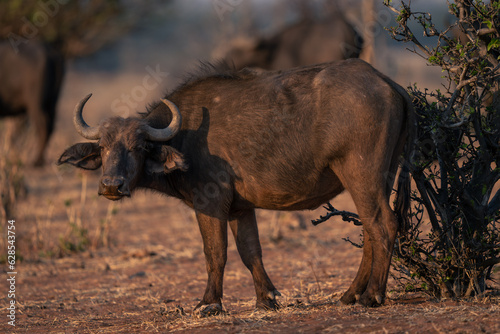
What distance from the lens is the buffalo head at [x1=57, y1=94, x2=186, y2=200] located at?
5.56 metres

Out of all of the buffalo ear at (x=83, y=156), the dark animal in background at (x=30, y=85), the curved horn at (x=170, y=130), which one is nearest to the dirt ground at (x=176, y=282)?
the buffalo ear at (x=83, y=156)

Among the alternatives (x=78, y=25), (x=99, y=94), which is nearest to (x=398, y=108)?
(x=78, y=25)

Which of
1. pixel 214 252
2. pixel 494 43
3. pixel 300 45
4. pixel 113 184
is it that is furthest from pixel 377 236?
pixel 300 45

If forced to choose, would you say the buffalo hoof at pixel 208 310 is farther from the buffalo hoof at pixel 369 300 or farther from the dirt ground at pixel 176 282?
the buffalo hoof at pixel 369 300

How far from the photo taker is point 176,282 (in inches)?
305

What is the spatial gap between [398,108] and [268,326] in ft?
6.54

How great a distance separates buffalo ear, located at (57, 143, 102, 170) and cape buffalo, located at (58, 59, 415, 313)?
0.4 inches

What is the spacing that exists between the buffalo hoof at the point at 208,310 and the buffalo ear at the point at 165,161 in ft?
3.72

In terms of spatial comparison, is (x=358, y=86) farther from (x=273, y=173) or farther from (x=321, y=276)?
(x=321, y=276)

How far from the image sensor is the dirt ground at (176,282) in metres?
4.82

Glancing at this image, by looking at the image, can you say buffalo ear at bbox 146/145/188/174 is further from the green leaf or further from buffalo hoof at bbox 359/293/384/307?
the green leaf

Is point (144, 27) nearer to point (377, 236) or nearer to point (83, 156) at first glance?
point (83, 156)

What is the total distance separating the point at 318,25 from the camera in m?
18.5

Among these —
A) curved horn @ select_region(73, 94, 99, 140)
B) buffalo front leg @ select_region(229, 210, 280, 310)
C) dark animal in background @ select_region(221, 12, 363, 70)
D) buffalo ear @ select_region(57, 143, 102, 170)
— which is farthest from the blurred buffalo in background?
curved horn @ select_region(73, 94, 99, 140)
